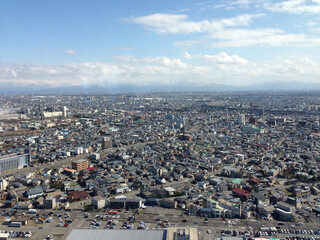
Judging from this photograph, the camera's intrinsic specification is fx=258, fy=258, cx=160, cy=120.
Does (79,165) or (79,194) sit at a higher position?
(79,165)

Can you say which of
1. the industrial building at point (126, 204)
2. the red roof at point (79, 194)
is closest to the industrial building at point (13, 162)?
the red roof at point (79, 194)

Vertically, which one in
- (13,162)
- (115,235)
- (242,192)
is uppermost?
(13,162)

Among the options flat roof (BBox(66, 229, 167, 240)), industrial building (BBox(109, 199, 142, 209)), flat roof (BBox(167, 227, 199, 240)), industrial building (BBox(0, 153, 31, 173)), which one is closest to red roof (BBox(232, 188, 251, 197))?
industrial building (BBox(109, 199, 142, 209))

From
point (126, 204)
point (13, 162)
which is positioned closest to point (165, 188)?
point (126, 204)

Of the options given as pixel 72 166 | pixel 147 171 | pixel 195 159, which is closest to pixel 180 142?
pixel 195 159

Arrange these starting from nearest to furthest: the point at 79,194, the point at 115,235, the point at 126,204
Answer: the point at 115,235 < the point at 126,204 < the point at 79,194

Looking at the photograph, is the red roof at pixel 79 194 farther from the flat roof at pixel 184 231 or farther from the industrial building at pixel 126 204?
the flat roof at pixel 184 231

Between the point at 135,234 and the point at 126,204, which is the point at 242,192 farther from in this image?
the point at 135,234
